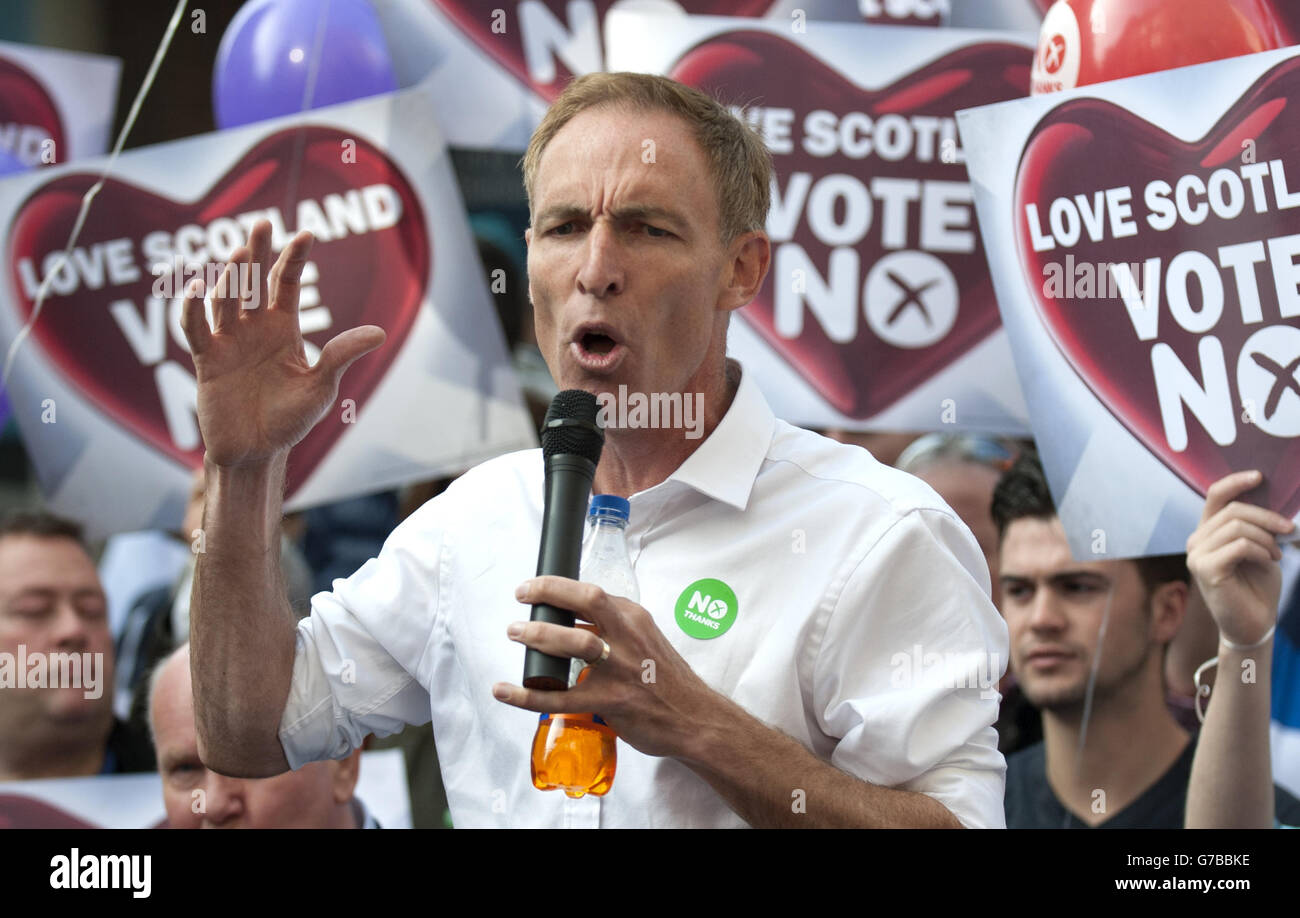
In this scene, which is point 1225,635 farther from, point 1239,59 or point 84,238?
point 84,238

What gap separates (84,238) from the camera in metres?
3.49

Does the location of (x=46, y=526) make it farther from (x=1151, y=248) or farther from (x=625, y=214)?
(x=1151, y=248)

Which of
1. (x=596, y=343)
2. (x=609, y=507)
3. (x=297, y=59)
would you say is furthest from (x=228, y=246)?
(x=609, y=507)

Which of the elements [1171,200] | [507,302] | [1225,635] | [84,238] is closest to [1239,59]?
[1171,200]

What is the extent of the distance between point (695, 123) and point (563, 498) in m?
0.72

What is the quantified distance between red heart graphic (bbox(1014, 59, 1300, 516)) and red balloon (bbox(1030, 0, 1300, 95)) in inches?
3.3

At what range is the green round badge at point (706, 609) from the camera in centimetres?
178

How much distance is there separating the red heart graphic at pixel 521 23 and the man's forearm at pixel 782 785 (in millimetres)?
2267

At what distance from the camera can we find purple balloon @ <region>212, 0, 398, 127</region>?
3.39m

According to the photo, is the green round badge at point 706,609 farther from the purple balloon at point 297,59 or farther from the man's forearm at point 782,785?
the purple balloon at point 297,59

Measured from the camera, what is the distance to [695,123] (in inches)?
77.0

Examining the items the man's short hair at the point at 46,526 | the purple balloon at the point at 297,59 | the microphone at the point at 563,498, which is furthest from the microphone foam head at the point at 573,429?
the man's short hair at the point at 46,526

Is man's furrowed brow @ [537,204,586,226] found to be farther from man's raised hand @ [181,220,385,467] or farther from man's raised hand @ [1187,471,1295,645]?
man's raised hand @ [1187,471,1295,645]

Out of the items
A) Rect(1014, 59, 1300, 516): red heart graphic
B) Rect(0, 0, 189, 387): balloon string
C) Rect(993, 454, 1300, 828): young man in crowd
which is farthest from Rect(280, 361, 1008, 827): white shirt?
Rect(0, 0, 189, 387): balloon string
